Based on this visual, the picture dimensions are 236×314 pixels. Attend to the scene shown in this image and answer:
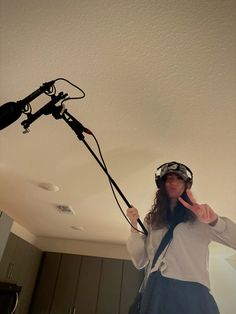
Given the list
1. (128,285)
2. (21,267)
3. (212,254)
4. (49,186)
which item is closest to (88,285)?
(128,285)

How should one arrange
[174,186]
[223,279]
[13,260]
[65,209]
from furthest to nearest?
[13,260]
[223,279]
[65,209]
[174,186]

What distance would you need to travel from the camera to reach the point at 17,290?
2807 mm

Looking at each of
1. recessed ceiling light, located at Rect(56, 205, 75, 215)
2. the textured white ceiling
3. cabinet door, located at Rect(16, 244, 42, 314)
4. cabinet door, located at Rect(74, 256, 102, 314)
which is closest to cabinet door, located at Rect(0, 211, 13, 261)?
the textured white ceiling

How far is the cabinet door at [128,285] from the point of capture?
3.25 metres

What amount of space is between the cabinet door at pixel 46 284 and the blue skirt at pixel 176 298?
339cm

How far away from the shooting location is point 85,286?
11.3 feet

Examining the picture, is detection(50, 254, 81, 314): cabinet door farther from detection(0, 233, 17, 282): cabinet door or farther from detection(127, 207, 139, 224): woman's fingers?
detection(127, 207, 139, 224): woman's fingers

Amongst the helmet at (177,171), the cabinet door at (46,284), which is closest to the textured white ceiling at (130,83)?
the helmet at (177,171)

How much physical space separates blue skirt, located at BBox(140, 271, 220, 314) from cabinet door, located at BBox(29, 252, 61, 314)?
3389 mm

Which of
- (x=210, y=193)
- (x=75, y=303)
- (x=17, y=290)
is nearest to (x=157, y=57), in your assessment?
(x=210, y=193)

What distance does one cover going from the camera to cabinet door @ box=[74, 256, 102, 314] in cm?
330

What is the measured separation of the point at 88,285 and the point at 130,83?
129 inches

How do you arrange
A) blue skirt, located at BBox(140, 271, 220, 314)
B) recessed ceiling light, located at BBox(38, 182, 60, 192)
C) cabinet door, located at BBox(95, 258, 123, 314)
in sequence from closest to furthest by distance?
blue skirt, located at BBox(140, 271, 220, 314), recessed ceiling light, located at BBox(38, 182, 60, 192), cabinet door, located at BBox(95, 258, 123, 314)

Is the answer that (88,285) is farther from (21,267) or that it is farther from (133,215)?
(133,215)
